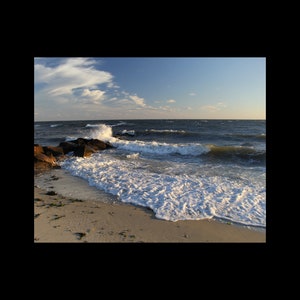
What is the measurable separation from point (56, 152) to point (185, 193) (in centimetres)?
744

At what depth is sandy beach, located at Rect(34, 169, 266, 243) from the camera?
3.33 metres

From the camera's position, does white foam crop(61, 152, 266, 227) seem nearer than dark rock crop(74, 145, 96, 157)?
Yes

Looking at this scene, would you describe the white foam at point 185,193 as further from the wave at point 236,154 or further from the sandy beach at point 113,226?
the wave at point 236,154

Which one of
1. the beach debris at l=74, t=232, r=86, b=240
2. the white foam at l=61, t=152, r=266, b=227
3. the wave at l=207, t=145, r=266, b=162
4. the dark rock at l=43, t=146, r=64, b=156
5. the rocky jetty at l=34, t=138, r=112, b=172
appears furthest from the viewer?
the wave at l=207, t=145, r=266, b=162

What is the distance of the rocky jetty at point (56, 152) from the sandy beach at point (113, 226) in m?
3.51

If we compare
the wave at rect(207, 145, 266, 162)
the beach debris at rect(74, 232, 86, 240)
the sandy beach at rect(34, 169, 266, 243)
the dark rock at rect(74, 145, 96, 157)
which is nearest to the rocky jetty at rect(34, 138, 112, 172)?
the dark rock at rect(74, 145, 96, 157)

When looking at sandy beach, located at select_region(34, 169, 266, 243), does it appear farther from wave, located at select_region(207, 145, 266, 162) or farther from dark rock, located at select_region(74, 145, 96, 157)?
wave, located at select_region(207, 145, 266, 162)

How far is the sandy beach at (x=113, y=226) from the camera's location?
3.33 metres

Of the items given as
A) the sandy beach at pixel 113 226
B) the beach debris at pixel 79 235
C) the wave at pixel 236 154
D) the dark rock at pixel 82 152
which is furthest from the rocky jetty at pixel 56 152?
the wave at pixel 236 154

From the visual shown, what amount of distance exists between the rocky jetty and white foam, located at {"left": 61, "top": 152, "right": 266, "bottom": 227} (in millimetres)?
1583
